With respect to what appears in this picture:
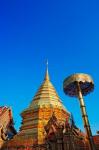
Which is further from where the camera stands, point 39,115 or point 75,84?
point 39,115

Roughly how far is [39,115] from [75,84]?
26.7 feet

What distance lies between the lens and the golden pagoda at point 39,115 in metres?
26.8

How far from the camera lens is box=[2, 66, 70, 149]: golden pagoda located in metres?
26.8

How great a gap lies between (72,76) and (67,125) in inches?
178

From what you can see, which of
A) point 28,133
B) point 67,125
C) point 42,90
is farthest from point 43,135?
point 42,90

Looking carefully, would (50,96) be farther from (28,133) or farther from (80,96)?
(80,96)

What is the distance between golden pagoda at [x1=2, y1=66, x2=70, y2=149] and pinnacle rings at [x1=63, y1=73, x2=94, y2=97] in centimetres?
510

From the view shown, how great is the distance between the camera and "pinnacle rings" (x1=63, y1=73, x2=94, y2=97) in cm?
2389

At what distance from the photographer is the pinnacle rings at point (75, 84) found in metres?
23.9

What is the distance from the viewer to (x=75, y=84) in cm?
2461

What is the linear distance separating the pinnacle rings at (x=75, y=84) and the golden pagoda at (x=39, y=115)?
5.10 meters

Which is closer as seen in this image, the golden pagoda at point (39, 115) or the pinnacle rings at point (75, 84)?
the pinnacle rings at point (75, 84)

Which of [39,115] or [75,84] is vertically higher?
[75,84]

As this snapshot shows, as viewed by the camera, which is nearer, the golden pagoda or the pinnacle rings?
the pinnacle rings
